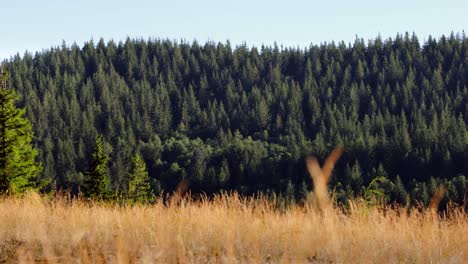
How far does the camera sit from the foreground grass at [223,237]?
5328 millimetres

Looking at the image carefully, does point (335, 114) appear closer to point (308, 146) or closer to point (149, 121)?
point (308, 146)

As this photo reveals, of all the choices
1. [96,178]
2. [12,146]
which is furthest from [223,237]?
[96,178]

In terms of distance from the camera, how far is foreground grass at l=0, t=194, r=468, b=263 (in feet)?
17.5

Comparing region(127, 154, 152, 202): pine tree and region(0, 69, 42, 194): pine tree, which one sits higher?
region(0, 69, 42, 194): pine tree

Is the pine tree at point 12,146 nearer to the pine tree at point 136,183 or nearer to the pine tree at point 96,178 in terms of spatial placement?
the pine tree at point 136,183

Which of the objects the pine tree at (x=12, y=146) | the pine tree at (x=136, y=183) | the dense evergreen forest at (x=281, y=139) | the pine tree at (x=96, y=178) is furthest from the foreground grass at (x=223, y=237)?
the dense evergreen forest at (x=281, y=139)

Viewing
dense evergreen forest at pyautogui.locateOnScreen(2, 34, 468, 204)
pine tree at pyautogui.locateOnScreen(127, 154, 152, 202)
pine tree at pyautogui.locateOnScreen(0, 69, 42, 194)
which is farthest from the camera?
dense evergreen forest at pyautogui.locateOnScreen(2, 34, 468, 204)

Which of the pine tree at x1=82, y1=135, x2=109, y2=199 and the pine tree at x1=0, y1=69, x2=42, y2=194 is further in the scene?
the pine tree at x1=82, y1=135, x2=109, y2=199

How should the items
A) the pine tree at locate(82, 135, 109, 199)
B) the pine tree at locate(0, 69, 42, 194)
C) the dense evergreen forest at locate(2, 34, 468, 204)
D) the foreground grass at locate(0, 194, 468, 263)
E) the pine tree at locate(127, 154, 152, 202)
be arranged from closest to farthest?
the foreground grass at locate(0, 194, 468, 263)
the pine tree at locate(127, 154, 152, 202)
the pine tree at locate(0, 69, 42, 194)
the pine tree at locate(82, 135, 109, 199)
the dense evergreen forest at locate(2, 34, 468, 204)

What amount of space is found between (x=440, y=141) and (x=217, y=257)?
142 m

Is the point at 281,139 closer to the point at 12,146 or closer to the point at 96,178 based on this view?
the point at 96,178

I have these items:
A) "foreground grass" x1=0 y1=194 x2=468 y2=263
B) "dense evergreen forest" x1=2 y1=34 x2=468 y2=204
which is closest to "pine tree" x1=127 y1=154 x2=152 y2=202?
"foreground grass" x1=0 y1=194 x2=468 y2=263

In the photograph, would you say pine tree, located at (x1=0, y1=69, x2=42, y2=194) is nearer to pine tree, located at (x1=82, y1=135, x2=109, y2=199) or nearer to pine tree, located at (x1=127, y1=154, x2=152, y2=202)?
pine tree, located at (x1=127, y1=154, x2=152, y2=202)

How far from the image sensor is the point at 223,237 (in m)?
6.07
